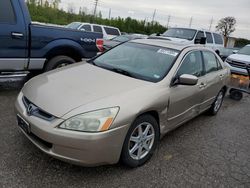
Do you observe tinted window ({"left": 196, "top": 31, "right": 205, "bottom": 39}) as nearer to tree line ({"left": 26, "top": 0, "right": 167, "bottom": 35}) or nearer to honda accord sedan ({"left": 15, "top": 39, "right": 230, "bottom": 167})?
honda accord sedan ({"left": 15, "top": 39, "right": 230, "bottom": 167})

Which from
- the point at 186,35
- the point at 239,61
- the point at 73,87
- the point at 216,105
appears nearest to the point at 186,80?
the point at 73,87

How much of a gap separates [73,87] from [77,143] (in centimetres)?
A: 79

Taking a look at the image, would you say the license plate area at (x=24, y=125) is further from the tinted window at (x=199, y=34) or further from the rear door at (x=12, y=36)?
the tinted window at (x=199, y=34)

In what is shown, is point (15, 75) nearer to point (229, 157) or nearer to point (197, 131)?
point (197, 131)

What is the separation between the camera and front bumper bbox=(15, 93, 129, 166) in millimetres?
2457

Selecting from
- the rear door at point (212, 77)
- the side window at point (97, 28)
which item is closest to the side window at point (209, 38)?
the side window at point (97, 28)

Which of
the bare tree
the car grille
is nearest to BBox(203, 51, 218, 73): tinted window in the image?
the car grille

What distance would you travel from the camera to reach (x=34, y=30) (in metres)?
4.93

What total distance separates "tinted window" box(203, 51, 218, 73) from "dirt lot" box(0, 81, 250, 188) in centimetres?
118

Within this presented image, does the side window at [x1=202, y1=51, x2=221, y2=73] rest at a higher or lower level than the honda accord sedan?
higher

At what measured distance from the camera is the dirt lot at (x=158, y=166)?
2.73 metres

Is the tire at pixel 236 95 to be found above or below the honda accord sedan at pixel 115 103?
below

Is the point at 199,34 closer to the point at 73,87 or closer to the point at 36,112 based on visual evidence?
the point at 73,87

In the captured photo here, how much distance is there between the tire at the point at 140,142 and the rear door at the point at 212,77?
1.71 meters
